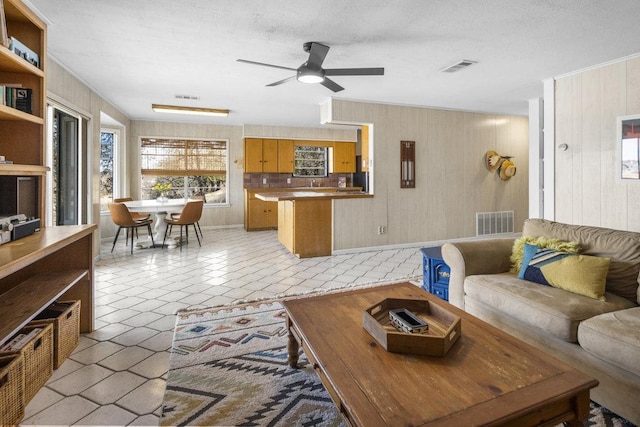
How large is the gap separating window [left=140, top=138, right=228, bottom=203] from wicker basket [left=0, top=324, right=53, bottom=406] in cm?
586

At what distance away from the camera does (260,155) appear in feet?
25.9

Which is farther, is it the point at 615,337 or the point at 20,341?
the point at 20,341

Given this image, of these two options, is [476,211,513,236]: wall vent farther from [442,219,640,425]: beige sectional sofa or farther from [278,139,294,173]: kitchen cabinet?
[278,139,294,173]: kitchen cabinet

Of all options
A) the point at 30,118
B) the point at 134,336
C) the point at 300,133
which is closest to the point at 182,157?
the point at 300,133

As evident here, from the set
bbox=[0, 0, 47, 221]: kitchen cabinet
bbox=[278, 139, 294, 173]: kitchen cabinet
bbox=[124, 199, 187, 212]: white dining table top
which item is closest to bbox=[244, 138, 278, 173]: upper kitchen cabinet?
bbox=[278, 139, 294, 173]: kitchen cabinet

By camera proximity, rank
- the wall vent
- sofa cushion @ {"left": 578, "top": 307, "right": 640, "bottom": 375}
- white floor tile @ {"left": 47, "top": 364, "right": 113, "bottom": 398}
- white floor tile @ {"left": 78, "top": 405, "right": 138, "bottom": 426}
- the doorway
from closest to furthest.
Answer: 1. sofa cushion @ {"left": 578, "top": 307, "right": 640, "bottom": 375}
2. white floor tile @ {"left": 78, "top": 405, "right": 138, "bottom": 426}
3. white floor tile @ {"left": 47, "top": 364, "right": 113, "bottom": 398}
4. the doorway
5. the wall vent

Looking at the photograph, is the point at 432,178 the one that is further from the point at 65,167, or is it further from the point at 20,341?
the point at 20,341

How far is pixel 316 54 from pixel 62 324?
2730mm

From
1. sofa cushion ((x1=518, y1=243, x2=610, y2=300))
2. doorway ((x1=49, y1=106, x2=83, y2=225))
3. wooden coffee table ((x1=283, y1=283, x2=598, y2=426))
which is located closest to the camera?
wooden coffee table ((x1=283, y1=283, x2=598, y2=426))

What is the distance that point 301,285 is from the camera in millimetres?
3736

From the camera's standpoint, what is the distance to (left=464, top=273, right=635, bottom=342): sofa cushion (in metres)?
1.79

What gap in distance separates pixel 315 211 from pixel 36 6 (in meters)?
3.68

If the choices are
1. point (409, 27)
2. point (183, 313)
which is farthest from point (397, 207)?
point (183, 313)

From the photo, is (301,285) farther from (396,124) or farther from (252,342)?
(396,124)
